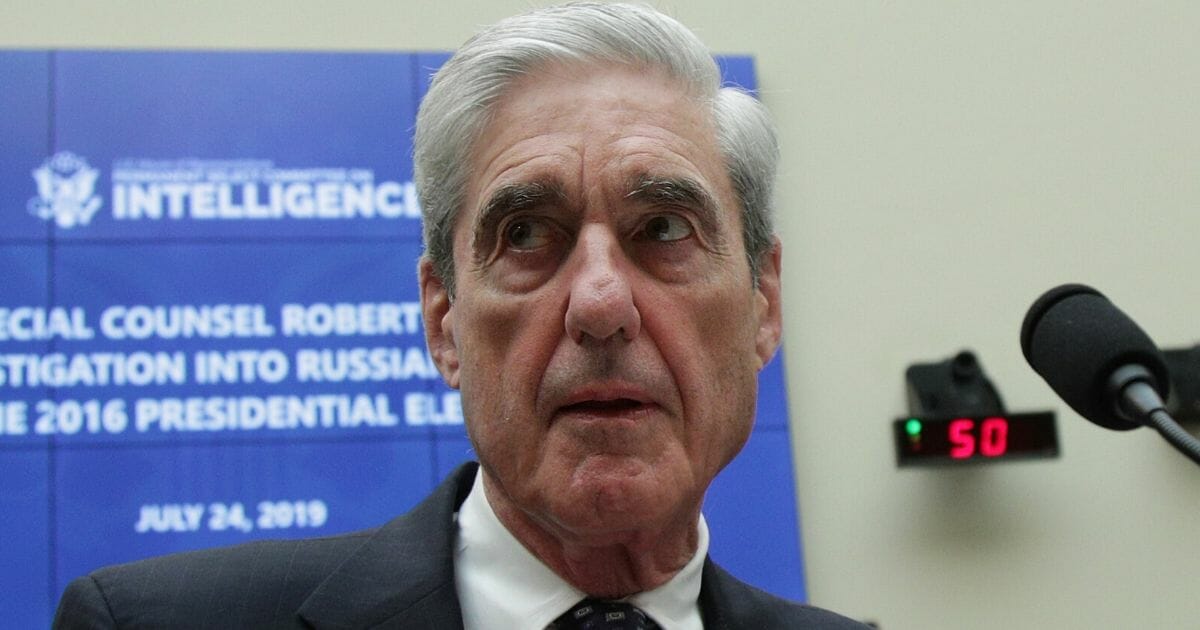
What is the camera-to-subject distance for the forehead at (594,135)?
156 cm

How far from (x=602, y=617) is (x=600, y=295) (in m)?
0.35

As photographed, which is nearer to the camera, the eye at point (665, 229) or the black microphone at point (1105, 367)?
the black microphone at point (1105, 367)

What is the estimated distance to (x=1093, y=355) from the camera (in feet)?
4.79

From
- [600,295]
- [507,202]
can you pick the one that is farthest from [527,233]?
[600,295]

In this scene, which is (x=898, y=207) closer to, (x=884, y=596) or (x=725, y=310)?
(x=884, y=596)

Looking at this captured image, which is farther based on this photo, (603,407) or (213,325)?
(213,325)

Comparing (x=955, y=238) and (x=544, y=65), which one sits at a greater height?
(x=955, y=238)

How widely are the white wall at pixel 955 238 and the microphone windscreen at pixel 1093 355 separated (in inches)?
127

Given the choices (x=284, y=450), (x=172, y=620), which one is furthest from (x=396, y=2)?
(x=172, y=620)

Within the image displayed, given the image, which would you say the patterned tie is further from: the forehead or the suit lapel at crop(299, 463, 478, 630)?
the forehead

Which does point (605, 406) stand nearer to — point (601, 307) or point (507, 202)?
point (601, 307)

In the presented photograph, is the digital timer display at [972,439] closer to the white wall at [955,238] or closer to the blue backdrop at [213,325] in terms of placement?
the white wall at [955,238]

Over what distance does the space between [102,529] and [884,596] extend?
7.59 feet

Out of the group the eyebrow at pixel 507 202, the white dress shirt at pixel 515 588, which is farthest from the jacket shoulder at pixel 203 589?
the eyebrow at pixel 507 202
